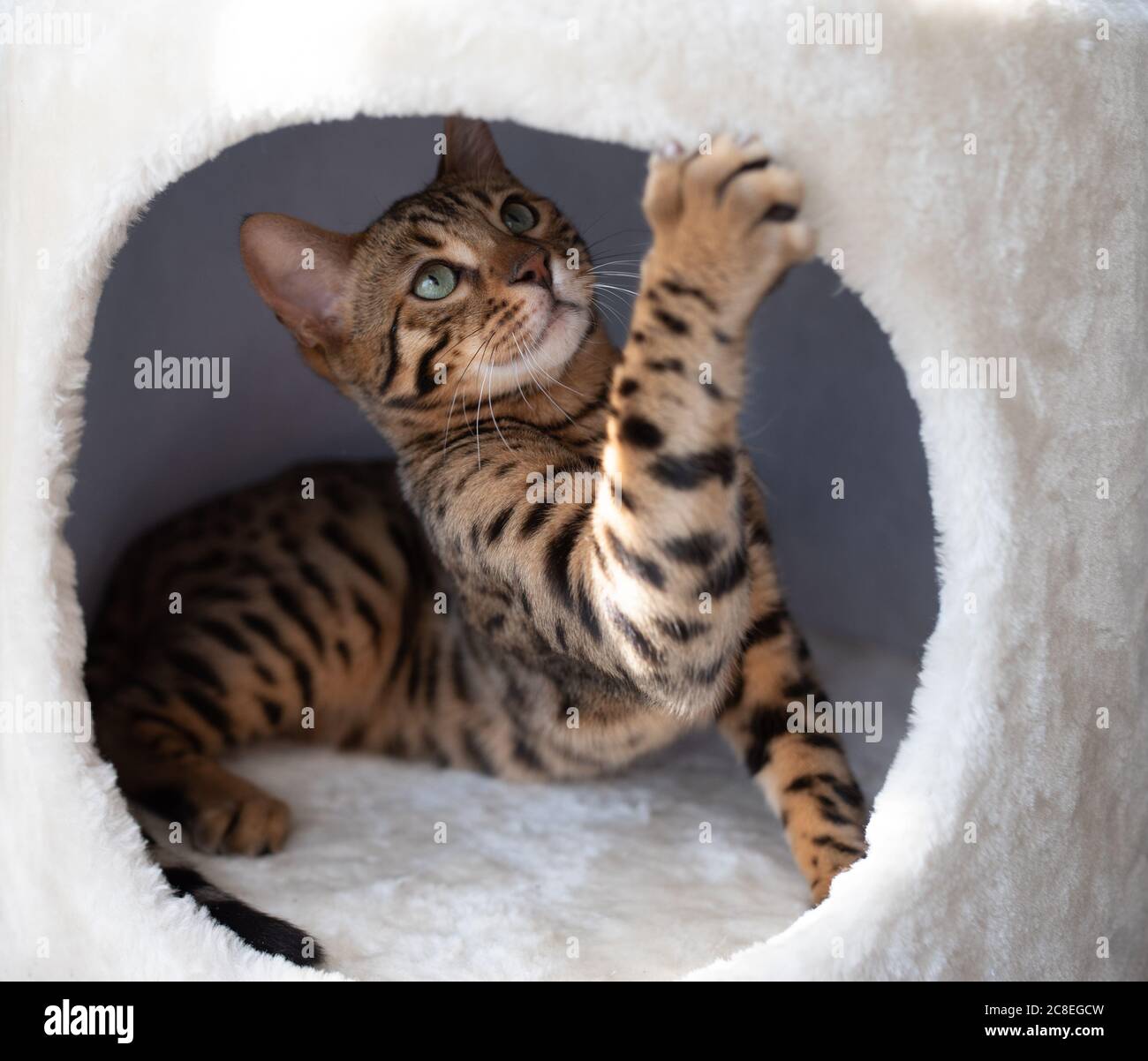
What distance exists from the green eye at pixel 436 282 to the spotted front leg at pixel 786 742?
582 mm

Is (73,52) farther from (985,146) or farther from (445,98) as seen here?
(985,146)

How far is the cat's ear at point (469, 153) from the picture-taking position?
215 centimetres

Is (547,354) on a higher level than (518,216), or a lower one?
lower

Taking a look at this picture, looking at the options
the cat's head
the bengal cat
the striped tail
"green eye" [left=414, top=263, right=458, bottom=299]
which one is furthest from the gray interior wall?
the striped tail

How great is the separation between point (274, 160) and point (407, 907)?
1.56 meters

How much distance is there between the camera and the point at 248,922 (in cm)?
158

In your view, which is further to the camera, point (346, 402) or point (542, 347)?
point (346, 402)

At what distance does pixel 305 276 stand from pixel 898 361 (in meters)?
1.00

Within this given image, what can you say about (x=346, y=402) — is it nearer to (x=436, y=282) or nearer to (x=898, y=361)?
(x=436, y=282)

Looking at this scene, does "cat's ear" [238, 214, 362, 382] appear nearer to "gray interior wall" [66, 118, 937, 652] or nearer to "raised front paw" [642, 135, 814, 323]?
"gray interior wall" [66, 118, 937, 652]

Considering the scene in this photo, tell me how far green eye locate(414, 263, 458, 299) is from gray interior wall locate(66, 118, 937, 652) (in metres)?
0.47

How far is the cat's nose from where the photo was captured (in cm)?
179

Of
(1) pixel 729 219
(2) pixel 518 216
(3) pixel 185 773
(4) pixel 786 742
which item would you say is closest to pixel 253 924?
(3) pixel 185 773

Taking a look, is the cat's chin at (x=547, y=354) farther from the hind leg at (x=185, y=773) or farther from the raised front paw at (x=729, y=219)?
the hind leg at (x=185, y=773)
